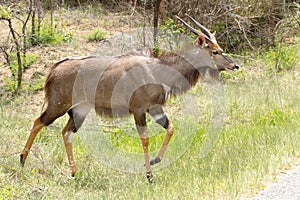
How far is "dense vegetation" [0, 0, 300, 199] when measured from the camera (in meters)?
6.58

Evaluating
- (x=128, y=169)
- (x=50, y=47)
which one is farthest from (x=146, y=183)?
(x=50, y=47)

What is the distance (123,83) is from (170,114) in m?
2.83

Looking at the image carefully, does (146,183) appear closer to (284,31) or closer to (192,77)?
(192,77)

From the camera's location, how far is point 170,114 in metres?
10.3

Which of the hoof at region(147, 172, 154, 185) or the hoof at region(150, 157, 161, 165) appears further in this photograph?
the hoof at region(150, 157, 161, 165)

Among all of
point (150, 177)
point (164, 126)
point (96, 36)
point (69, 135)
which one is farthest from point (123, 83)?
point (96, 36)

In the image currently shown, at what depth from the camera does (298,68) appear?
496 inches

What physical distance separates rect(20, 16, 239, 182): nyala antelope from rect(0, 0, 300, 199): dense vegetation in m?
0.48

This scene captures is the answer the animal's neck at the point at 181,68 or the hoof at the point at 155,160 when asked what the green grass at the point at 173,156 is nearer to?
the hoof at the point at 155,160

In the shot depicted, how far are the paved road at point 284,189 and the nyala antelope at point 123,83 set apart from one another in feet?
6.17

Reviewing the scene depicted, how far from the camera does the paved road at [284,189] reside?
558cm

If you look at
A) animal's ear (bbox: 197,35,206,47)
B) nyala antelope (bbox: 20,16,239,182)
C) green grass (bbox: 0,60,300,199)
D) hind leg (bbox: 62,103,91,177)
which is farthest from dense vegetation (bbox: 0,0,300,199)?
animal's ear (bbox: 197,35,206,47)

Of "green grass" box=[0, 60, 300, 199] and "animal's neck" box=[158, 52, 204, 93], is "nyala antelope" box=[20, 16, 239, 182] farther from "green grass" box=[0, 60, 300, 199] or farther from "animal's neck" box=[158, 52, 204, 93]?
"green grass" box=[0, 60, 300, 199]

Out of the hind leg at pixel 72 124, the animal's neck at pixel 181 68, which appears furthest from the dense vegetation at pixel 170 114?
the animal's neck at pixel 181 68
